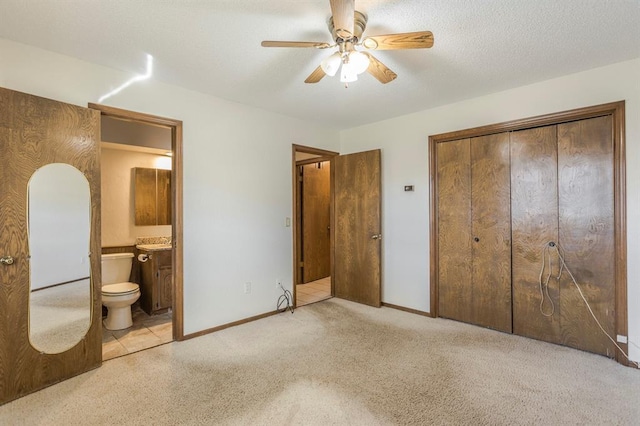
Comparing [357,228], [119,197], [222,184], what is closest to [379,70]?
[222,184]

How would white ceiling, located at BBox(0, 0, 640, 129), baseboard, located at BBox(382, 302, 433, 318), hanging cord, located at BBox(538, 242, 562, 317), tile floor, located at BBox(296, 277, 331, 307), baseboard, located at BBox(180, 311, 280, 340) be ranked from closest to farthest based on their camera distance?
→ white ceiling, located at BBox(0, 0, 640, 129)
hanging cord, located at BBox(538, 242, 562, 317)
baseboard, located at BBox(180, 311, 280, 340)
baseboard, located at BBox(382, 302, 433, 318)
tile floor, located at BBox(296, 277, 331, 307)

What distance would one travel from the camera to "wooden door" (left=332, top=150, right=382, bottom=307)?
400 centimetres

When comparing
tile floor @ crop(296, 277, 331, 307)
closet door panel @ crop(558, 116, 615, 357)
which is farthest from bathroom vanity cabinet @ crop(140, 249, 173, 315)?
closet door panel @ crop(558, 116, 615, 357)

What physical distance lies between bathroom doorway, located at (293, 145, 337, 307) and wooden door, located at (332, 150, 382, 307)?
0.71m

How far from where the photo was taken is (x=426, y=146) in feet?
12.0

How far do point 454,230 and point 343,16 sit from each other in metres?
2.61

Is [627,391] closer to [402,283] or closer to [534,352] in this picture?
[534,352]

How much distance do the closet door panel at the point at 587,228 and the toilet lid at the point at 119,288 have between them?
4150 mm

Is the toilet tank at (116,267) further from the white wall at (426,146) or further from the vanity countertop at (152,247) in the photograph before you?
the white wall at (426,146)

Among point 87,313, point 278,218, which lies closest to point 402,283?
point 278,218

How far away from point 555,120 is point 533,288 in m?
1.54

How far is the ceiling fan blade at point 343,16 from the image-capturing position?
1.49m

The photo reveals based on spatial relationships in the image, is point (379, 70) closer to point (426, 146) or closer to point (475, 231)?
point (426, 146)

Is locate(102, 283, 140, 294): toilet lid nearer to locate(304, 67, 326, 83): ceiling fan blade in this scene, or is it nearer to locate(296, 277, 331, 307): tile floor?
locate(296, 277, 331, 307): tile floor
